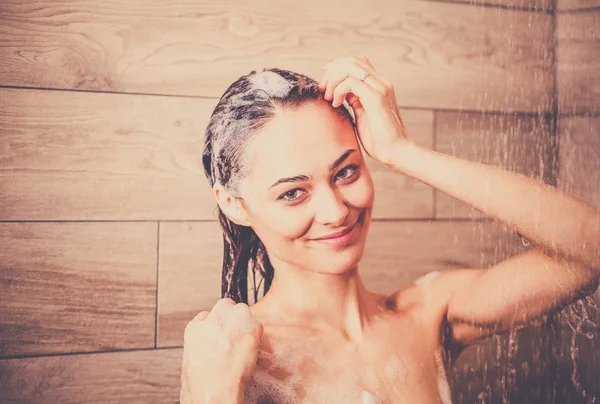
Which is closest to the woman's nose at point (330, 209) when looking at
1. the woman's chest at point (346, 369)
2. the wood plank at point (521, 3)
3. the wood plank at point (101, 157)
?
the woman's chest at point (346, 369)

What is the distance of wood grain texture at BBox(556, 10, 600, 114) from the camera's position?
1845mm

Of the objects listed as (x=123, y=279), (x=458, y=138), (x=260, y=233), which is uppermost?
(x=458, y=138)

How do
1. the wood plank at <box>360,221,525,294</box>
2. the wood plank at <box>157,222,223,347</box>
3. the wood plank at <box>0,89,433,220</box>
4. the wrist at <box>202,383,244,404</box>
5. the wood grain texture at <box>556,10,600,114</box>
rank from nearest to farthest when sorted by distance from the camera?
the wrist at <box>202,383,244,404</box> < the wood plank at <box>0,89,433,220</box> < the wood plank at <box>157,222,223,347</box> < the wood plank at <box>360,221,525,294</box> < the wood grain texture at <box>556,10,600,114</box>

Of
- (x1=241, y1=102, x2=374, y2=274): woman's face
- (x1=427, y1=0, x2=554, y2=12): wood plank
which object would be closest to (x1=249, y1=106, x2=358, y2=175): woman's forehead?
(x1=241, y1=102, x2=374, y2=274): woman's face

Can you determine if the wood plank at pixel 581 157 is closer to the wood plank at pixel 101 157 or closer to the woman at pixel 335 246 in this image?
the woman at pixel 335 246

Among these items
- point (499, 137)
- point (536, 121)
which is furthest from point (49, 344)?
point (536, 121)

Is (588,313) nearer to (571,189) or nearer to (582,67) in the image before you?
(571,189)

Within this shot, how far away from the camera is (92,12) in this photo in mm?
1486

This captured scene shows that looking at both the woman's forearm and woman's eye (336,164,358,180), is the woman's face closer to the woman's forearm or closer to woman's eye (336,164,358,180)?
woman's eye (336,164,358,180)

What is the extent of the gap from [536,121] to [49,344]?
5.10 feet

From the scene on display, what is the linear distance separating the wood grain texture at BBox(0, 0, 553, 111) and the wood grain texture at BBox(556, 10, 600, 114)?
0.04 metres

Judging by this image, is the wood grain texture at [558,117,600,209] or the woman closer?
the woman

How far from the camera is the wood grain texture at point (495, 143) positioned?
181 cm

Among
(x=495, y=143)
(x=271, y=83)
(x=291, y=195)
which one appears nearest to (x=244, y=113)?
(x=271, y=83)
